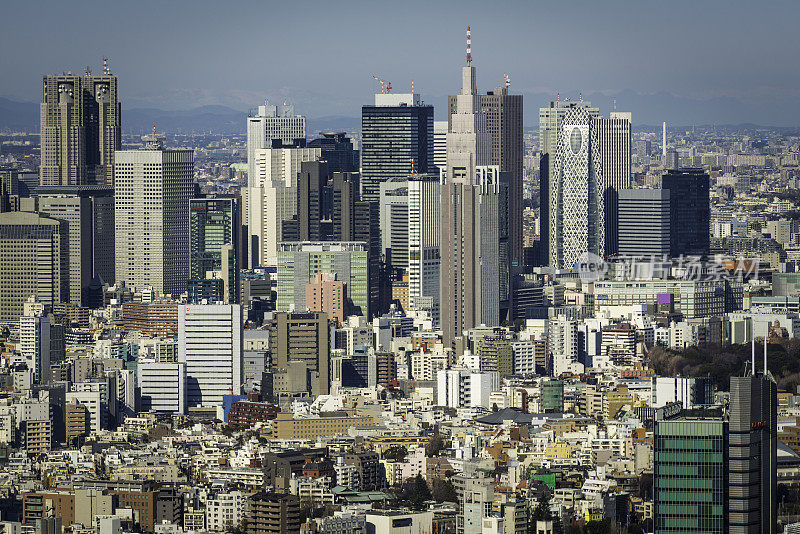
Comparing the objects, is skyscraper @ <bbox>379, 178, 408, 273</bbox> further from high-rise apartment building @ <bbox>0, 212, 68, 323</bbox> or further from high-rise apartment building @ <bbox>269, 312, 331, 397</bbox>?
high-rise apartment building @ <bbox>269, 312, 331, 397</bbox>

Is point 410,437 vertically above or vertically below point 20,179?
below

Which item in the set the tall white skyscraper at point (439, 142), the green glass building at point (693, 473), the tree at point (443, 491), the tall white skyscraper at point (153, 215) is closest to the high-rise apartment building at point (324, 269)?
the tall white skyscraper at point (153, 215)

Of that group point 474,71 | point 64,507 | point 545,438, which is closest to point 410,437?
point 545,438

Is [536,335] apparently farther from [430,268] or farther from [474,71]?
[474,71]

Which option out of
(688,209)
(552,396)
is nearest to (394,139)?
(688,209)

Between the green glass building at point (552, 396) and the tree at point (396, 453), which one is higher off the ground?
the green glass building at point (552, 396)

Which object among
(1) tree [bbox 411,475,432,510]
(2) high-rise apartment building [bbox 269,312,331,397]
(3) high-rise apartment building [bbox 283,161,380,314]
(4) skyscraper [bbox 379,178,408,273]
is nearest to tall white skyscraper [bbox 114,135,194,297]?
(3) high-rise apartment building [bbox 283,161,380,314]

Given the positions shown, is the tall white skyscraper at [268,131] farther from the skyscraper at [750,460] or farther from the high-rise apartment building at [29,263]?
the skyscraper at [750,460]
